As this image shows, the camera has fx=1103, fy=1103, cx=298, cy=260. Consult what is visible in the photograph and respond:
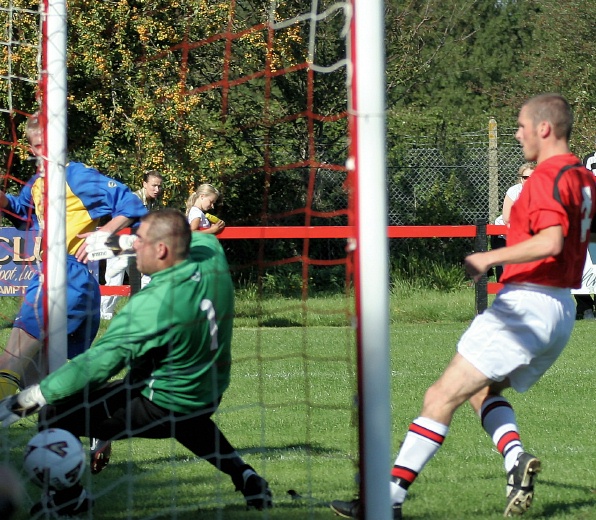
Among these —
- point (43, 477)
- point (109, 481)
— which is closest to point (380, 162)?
point (43, 477)

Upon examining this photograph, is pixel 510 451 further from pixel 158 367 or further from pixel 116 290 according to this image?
pixel 116 290

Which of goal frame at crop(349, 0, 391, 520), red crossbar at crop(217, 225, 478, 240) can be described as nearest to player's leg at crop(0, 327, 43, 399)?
goal frame at crop(349, 0, 391, 520)

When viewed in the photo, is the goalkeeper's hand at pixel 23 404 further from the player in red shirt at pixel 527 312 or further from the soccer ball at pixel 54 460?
the player in red shirt at pixel 527 312

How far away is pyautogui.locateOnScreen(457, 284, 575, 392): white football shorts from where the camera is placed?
4.54 m

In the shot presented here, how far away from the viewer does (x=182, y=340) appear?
4605mm

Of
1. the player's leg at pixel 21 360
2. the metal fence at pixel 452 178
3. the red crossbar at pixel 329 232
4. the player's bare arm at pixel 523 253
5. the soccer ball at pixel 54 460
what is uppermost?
the metal fence at pixel 452 178

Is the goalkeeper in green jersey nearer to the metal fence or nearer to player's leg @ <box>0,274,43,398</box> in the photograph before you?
player's leg @ <box>0,274,43,398</box>

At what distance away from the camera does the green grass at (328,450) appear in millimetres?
5055

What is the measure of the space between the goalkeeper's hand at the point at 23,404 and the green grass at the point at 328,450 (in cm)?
61

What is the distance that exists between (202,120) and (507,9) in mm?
18623

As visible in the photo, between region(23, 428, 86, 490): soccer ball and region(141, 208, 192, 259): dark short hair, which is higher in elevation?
region(141, 208, 192, 259): dark short hair

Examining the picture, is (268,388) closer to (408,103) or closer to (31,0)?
(31,0)

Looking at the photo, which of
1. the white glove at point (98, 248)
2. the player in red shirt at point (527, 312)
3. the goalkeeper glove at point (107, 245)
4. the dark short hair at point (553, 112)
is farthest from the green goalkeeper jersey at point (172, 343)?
the dark short hair at point (553, 112)

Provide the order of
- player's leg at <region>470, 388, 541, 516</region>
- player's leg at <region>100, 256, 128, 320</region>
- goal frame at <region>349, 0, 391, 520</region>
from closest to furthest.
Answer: goal frame at <region>349, 0, 391, 520</region>, player's leg at <region>470, 388, 541, 516</region>, player's leg at <region>100, 256, 128, 320</region>
